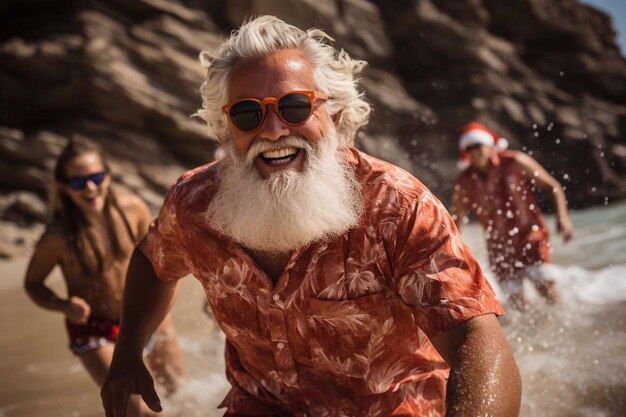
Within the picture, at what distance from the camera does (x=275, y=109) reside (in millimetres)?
2051

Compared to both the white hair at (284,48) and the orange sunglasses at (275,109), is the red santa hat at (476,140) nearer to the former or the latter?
the white hair at (284,48)

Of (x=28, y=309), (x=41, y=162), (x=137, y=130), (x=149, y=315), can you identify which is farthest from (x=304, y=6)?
(x=149, y=315)

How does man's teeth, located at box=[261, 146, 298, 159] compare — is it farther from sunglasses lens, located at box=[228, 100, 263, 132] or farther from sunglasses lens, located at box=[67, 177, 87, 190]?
sunglasses lens, located at box=[67, 177, 87, 190]

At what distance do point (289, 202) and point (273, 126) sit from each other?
26 cm

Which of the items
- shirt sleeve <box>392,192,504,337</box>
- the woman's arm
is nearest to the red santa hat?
the woman's arm

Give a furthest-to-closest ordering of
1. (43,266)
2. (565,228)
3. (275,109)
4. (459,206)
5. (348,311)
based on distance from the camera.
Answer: (459,206)
(565,228)
(43,266)
(275,109)
(348,311)

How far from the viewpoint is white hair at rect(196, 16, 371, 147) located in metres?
2.09

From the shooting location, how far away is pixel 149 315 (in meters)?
2.38

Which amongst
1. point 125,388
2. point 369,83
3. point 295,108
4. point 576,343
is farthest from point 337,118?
point 369,83

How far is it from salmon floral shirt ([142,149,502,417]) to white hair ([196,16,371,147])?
0.28 meters

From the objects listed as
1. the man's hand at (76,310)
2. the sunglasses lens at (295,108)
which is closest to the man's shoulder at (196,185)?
the sunglasses lens at (295,108)

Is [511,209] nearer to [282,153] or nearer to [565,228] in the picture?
[565,228]

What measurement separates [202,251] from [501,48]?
839 inches

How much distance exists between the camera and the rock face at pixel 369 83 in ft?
48.5
